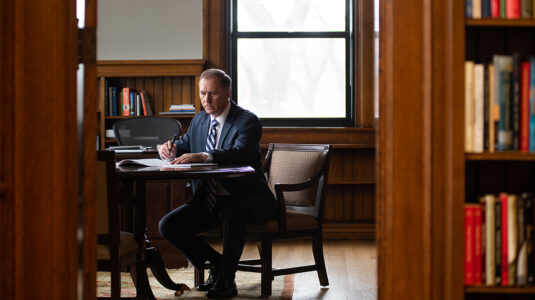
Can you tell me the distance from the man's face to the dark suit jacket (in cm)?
10

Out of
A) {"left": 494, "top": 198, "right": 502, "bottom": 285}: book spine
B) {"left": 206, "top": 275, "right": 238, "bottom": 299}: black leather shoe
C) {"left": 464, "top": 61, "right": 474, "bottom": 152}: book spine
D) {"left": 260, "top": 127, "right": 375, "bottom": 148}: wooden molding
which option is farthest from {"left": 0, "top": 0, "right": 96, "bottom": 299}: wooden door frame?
{"left": 260, "top": 127, "right": 375, "bottom": 148}: wooden molding

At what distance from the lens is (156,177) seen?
288 cm

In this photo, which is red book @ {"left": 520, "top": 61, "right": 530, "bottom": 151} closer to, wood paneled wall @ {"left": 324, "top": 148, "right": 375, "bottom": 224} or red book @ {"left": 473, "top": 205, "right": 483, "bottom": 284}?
red book @ {"left": 473, "top": 205, "right": 483, "bottom": 284}

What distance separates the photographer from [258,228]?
3.46 metres

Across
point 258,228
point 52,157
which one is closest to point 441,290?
point 52,157

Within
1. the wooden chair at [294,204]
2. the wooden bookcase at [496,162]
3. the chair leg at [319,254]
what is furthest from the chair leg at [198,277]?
the wooden bookcase at [496,162]

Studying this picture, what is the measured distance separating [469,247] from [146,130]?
3.51m

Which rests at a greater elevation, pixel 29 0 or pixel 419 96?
pixel 29 0

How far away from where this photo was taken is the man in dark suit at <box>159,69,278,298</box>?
134 inches

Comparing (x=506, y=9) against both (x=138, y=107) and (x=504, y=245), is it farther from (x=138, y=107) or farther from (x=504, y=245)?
(x=138, y=107)

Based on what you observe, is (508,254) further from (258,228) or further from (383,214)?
(258,228)

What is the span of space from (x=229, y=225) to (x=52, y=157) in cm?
170

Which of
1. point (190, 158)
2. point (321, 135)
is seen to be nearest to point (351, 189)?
point (321, 135)

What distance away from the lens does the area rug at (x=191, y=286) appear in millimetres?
3543
